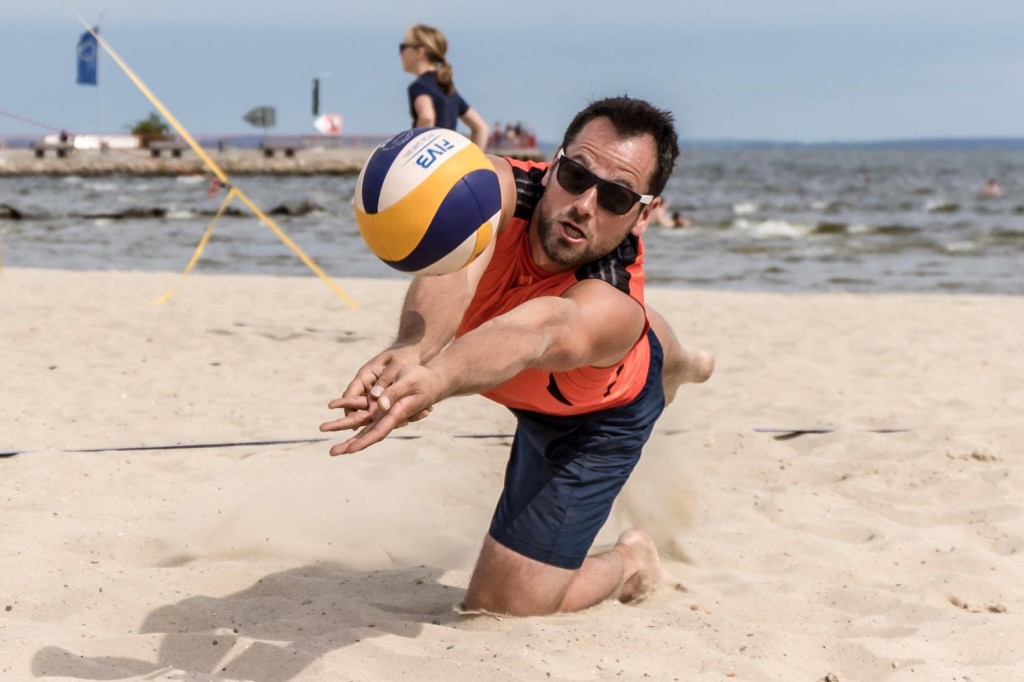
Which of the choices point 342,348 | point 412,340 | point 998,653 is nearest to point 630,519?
point 998,653

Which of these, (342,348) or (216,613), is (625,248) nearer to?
(216,613)

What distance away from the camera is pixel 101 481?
4.43 metres

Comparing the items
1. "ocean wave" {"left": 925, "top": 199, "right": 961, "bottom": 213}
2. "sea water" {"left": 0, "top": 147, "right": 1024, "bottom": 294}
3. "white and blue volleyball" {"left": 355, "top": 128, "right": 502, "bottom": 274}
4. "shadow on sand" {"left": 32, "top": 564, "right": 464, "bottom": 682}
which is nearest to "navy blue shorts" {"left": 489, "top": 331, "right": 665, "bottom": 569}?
"shadow on sand" {"left": 32, "top": 564, "right": 464, "bottom": 682}

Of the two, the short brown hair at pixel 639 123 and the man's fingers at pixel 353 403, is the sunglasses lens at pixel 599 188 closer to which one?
the short brown hair at pixel 639 123

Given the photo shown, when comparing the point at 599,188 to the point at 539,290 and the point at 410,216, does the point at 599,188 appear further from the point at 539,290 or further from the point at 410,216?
the point at 410,216

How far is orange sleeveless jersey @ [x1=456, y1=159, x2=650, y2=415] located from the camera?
3.02m

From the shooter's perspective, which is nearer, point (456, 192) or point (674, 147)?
point (456, 192)

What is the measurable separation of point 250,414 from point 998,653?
354cm

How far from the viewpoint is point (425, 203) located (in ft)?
8.66

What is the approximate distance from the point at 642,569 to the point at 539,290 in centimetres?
119

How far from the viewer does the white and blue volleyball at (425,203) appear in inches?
104

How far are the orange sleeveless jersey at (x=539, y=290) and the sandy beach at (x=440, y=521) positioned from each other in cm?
65

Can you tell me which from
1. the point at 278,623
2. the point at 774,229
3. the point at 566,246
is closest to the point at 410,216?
the point at 566,246

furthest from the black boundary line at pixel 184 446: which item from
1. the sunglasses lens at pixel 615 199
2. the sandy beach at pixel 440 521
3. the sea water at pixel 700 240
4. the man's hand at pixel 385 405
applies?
the sea water at pixel 700 240
